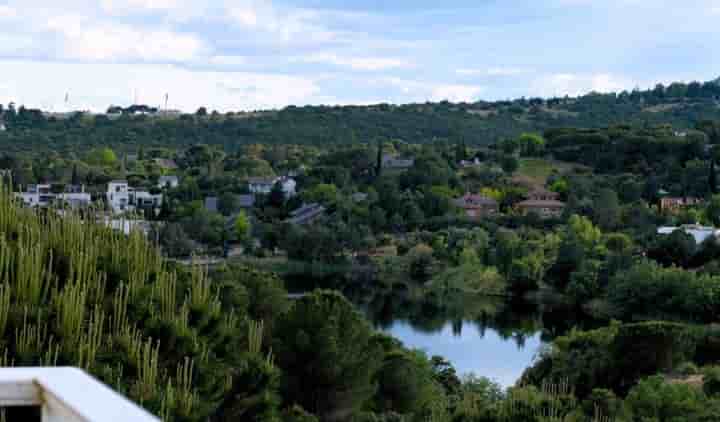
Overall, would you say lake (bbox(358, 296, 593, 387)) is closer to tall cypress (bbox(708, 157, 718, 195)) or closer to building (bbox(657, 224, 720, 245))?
building (bbox(657, 224, 720, 245))

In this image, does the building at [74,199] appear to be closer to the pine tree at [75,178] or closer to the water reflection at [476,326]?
the pine tree at [75,178]

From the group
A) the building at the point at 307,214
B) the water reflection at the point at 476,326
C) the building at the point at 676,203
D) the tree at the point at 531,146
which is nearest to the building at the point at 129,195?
the building at the point at 307,214

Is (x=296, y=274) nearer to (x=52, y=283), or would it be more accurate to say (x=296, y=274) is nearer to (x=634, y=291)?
(x=634, y=291)

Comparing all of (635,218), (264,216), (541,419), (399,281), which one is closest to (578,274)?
(399,281)

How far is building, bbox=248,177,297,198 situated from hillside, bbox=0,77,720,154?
13.3m

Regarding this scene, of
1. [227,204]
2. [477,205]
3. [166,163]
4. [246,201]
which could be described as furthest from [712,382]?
[166,163]

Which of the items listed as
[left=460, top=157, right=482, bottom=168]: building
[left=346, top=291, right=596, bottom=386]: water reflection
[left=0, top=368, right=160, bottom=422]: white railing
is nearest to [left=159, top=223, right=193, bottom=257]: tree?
[left=346, top=291, right=596, bottom=386]: water reflection

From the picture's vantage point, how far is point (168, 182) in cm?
4391

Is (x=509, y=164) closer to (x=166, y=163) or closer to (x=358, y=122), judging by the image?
(x=166, y=163)

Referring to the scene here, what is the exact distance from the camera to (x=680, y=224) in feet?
117

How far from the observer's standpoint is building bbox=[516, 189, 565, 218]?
41.2 meters

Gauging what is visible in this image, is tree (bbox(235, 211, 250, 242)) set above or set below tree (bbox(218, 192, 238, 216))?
below

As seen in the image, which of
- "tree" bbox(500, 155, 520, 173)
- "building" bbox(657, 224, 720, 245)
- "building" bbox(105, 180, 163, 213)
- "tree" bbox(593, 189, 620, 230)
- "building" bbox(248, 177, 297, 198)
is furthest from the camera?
"tree" bbox(500, 155, 520, 173)

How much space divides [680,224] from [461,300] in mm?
10404
